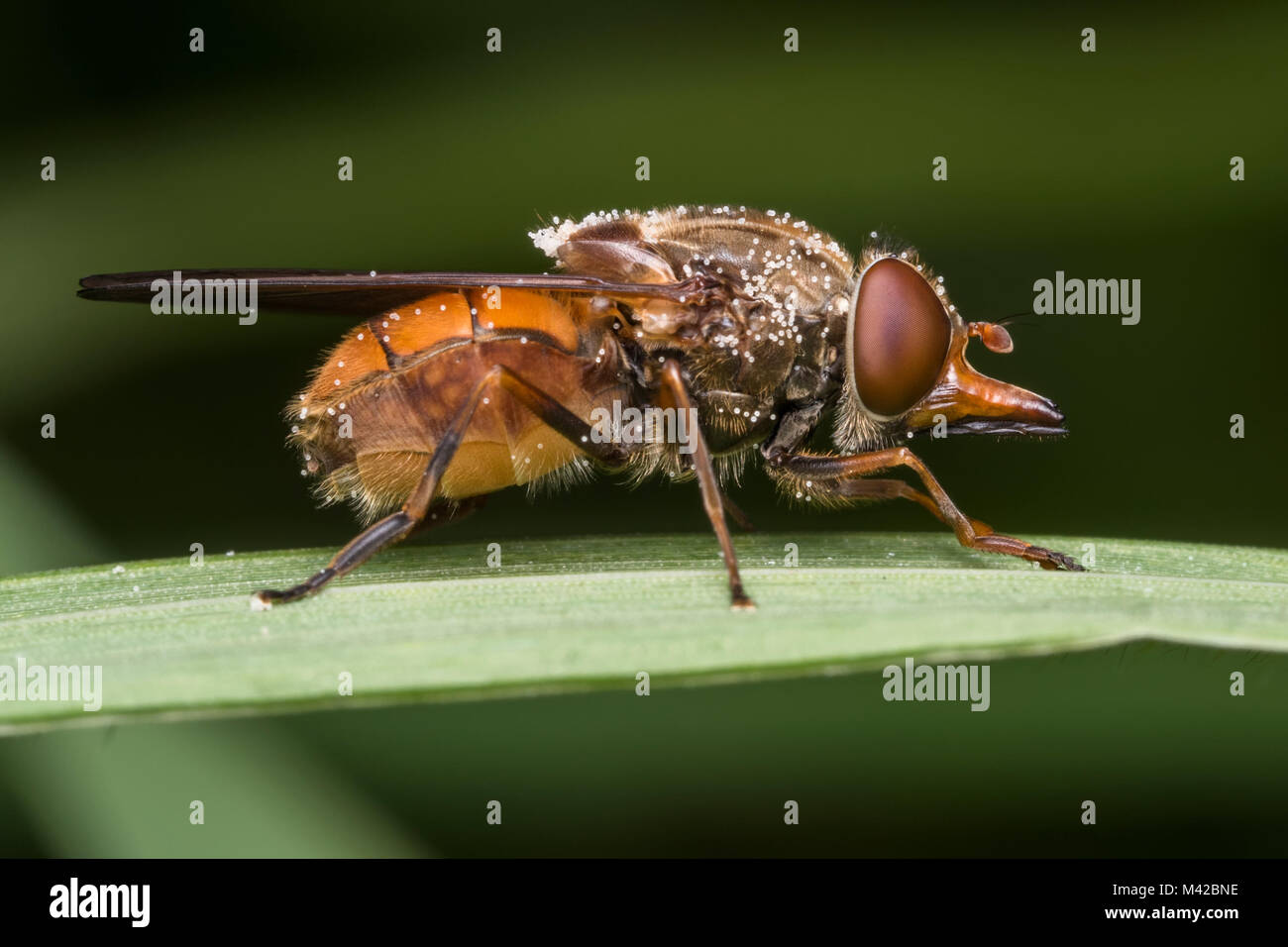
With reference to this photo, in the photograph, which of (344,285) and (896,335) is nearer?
(344,285)

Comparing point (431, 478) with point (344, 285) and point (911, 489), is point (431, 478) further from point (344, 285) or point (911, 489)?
point (911, 489)

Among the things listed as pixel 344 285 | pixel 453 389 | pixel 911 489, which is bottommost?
pixel 911 489

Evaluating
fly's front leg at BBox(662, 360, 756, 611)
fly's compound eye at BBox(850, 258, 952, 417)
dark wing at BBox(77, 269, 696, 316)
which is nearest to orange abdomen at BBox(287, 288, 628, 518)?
dark wing at BBox(77, 269, 696, 316)

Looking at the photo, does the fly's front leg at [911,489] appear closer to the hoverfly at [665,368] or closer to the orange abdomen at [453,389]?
the hoverfly at [665,368]

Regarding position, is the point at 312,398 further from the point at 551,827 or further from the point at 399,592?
the point at 551,827

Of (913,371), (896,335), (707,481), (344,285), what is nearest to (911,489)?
(913,371)

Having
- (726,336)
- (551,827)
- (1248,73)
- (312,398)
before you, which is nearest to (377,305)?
(312,398)

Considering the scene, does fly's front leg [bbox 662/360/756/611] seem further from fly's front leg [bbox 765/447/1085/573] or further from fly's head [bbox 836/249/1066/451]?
fly's head [bbox 836/249/1066/451]
